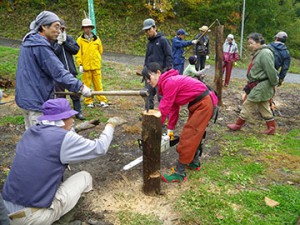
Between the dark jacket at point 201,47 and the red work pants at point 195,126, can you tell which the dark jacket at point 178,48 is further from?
the red work pants at point 195,126

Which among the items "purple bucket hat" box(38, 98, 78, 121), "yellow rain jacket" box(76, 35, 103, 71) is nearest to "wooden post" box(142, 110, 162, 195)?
"purple bucket hat" box(38, 98, 78, 121)

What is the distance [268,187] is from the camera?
379 cm

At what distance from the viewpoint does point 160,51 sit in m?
5.84

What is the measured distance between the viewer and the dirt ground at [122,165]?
333 cm

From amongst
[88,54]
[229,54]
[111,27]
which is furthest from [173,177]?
[111,27]

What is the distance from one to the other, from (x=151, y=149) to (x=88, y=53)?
355cm

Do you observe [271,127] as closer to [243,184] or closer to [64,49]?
[243,184]

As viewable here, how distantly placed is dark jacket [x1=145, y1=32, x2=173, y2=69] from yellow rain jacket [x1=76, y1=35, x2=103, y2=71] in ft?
3.93

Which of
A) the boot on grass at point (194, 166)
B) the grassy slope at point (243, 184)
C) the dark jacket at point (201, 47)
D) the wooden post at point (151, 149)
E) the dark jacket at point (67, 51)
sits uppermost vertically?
the dark jacket at point (67, 51)

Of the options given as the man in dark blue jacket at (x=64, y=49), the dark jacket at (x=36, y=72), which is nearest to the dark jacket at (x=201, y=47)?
the man in dark blue jacket at (x=64, y=49)

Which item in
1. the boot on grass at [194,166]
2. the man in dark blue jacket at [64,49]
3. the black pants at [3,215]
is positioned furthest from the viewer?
the man in dark blue jacket at [64,49]

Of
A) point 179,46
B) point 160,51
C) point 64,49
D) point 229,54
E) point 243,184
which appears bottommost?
point 243,184

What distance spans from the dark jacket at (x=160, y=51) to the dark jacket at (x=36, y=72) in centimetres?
278

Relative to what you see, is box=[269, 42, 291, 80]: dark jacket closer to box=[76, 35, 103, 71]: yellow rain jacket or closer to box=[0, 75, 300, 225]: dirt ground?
box=[0, 75, 300, 225]: dirt ground
